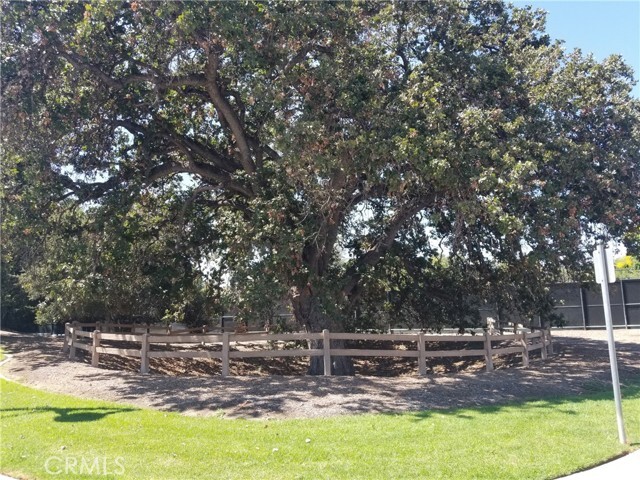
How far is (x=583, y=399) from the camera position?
38.3 ft

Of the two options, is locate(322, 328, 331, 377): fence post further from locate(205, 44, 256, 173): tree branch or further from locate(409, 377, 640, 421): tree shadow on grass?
locate(205, 44, 256, 173): tree branch

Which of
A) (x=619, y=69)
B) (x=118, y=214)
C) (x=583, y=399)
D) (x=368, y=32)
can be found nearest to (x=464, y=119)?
(x=368, y=32)

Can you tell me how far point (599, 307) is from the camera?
32.7m

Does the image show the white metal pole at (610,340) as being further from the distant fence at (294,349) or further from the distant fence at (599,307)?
the distant fence at (599,307)

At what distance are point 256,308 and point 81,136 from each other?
6.37m

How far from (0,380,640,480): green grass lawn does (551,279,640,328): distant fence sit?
74.9 ft

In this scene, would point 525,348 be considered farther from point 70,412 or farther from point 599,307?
point 599,307

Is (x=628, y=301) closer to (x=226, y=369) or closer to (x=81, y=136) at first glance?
(x=226, y=369)

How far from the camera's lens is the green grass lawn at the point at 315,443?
22.8 feet

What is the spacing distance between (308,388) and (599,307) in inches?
1019

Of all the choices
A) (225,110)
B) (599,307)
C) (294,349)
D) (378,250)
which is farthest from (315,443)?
(599,307)

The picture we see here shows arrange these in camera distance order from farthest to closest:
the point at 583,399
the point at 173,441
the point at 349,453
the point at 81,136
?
1. the point at 81,136
2. the point at 583,399
3. the point at 173,441
4. the point at 349,453

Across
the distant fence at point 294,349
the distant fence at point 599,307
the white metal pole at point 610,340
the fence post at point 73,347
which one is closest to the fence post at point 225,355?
the distant fence at point 294,349

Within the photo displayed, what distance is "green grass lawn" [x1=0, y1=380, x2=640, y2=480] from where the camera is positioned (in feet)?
22.8
